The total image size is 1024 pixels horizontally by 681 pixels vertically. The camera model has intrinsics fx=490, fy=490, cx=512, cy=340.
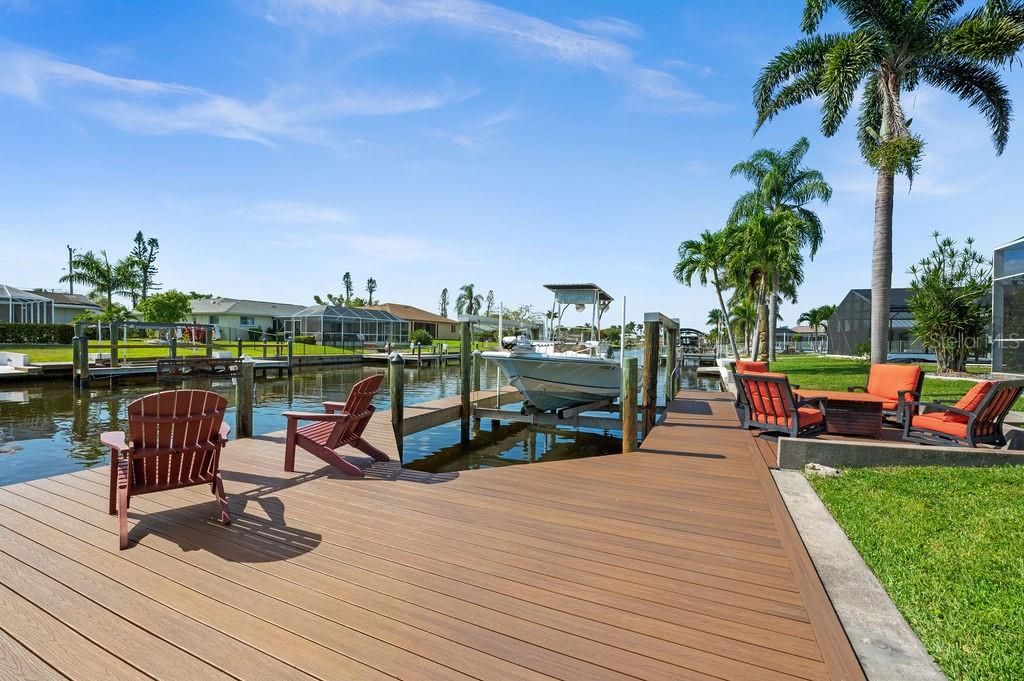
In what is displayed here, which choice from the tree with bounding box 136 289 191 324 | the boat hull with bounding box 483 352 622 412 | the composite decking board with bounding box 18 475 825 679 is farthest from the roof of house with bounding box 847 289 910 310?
the tree with bounding box 136 289 191 324

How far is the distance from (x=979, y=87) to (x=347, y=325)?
4224cm

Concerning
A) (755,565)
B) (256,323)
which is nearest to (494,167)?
(755,565)

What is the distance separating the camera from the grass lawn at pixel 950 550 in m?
2.33

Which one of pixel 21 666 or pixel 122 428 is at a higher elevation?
→ pixel 21 666

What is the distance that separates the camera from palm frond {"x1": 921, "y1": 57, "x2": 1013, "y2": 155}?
611 inches

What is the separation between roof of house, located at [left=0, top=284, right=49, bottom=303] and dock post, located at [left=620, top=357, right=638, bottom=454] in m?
46.5

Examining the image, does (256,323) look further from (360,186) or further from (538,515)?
(538,515)

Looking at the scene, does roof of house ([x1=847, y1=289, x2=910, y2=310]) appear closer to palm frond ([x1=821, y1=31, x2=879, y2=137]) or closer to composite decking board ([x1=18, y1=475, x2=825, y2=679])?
palm frond ([x1=821, y1=31, x2=879, y2=137])

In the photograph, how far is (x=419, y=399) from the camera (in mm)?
17938

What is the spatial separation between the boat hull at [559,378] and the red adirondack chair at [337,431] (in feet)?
18.3

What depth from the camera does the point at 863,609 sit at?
2586 millimetres

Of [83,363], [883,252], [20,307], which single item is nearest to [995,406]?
[883,252]

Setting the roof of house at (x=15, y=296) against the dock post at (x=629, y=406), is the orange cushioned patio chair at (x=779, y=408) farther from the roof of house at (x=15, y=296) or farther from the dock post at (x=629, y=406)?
the roof of house at (x=15, y=296)

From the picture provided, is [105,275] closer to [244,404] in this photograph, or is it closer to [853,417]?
[244,404]
